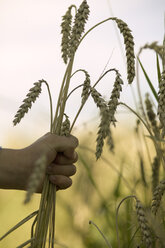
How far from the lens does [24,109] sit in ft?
2.89

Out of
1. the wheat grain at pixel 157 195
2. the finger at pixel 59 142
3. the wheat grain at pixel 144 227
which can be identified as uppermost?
the finger at pixel 59 142

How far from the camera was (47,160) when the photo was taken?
3.55ft

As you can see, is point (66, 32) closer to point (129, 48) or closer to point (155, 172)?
point (129, 48)

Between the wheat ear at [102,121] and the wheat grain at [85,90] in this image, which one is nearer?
the wheat ear at [102,121]

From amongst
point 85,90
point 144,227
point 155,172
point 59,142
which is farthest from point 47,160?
point 155,172

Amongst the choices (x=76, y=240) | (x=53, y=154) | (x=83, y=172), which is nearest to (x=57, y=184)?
(x=53, y=154)

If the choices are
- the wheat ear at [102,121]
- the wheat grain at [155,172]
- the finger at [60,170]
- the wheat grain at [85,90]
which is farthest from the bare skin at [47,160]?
the wheat grain at [155,172]

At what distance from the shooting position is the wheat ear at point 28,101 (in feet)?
2.85

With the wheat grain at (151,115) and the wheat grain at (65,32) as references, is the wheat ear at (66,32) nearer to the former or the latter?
the wheat grain at (65,32)

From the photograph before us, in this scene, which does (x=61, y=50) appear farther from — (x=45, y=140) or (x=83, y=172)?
(x=83, y=172)

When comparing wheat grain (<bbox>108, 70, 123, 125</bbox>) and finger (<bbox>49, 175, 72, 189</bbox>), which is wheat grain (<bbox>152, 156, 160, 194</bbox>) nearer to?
finger (<bbox>49, 175, 72, 189</bbox>)

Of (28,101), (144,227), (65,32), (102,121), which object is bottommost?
(144,227)

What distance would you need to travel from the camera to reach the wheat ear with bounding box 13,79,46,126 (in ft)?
2.85

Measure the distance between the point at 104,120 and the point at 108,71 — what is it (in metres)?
0.29
